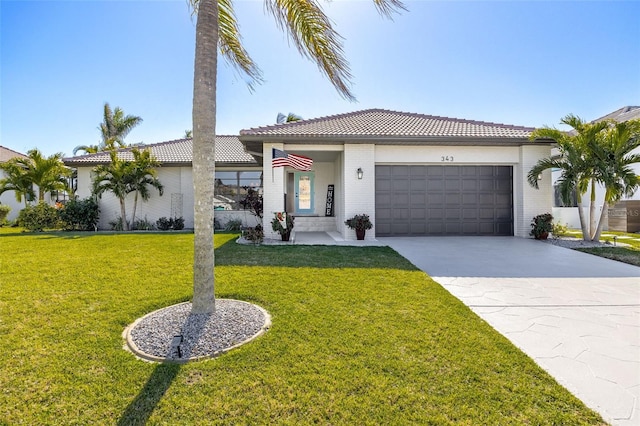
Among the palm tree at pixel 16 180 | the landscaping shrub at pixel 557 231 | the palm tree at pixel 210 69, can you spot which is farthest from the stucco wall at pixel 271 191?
the palm tree at pixel 16 180

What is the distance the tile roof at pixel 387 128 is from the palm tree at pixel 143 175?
6917 millimetres

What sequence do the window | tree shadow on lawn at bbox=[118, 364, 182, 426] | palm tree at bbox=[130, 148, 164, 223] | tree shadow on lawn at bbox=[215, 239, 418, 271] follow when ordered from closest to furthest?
tree shadow on lawn at bbox=[118, 364, 182, 426], tree shadow on lawn at bbox=[215, 239, 418, 271], palm tree at bbox=[130, 148, 164, 223], the window

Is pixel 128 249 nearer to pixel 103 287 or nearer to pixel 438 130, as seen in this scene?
pixel 103 287

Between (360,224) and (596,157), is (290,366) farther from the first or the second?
Result: (596,157)

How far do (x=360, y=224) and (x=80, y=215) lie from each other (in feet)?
45.6

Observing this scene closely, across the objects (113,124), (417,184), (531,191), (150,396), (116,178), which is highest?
(113,124)

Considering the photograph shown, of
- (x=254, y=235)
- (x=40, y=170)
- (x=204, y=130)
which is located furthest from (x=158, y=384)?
(x=40, y=170)

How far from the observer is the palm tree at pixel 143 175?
14.7m

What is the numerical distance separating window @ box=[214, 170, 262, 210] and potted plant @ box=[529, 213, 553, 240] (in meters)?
12.6

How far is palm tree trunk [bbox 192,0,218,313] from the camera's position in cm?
375

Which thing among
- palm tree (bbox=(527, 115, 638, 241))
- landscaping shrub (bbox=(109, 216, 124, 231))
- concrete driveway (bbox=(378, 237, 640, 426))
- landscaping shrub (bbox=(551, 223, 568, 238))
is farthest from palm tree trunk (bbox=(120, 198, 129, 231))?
landscaping shrub (bbox=(551, 223, 568, 238))

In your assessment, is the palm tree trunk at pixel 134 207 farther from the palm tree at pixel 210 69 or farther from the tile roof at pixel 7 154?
the tile roof at pixel 7 154

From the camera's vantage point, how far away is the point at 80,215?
1483 centimetres

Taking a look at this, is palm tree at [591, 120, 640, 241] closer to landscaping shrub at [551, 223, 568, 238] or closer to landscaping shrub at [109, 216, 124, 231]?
landscaping shrub at [551, 223, 568, 238]
